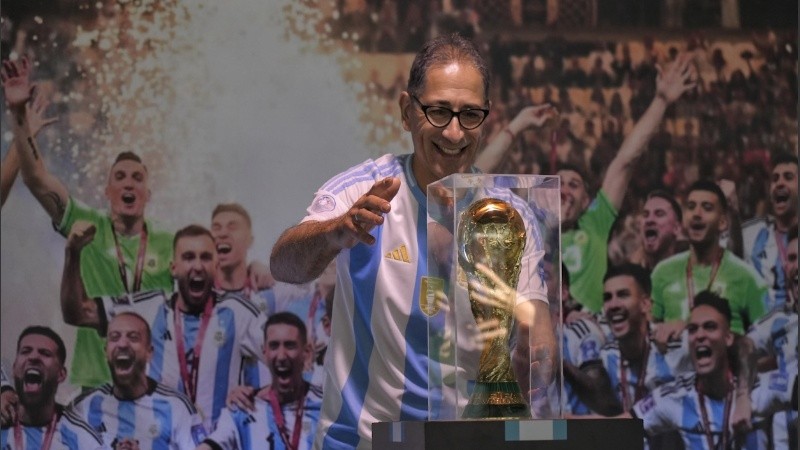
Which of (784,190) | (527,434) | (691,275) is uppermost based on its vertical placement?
(784,190)

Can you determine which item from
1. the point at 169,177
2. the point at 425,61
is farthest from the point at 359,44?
the point at 425,61

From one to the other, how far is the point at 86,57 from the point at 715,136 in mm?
2392

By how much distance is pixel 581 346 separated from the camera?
14.6 ft

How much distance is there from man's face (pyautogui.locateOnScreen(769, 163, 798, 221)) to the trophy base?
311cm

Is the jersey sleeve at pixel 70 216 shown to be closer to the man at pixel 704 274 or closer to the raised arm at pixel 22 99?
the raised arm at pixel 22 99

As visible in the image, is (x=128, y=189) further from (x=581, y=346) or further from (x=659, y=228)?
(x=659, y=228)

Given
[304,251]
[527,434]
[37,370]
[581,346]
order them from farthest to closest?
[581,346], [37,370], [304,251], [527,434]

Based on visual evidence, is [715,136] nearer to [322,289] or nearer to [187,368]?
[322,289]

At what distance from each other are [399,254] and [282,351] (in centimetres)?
222

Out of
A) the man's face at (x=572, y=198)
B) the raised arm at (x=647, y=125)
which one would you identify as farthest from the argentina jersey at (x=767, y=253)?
the man's face at (x=572, y=198)

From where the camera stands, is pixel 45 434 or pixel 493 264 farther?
pixel 45 434

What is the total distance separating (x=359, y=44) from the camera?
4.38 metres

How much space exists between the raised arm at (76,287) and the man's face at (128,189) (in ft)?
0.41

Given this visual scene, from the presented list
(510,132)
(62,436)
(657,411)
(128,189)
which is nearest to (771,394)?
(657,411)
